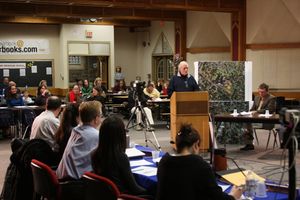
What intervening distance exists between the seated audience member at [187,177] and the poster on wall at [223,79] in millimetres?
6058

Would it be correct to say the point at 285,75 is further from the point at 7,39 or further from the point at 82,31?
the point at 7,39

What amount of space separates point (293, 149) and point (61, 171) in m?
2.15

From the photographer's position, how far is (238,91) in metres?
8.95

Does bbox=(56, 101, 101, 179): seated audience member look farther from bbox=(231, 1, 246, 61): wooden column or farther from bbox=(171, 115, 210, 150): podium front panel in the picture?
bbox=(231, 1, 246, 61): wooden column

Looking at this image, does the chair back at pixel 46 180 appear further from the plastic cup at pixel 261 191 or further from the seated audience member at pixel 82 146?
the plastic cup at pixel 261 191

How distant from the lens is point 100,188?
119 inches

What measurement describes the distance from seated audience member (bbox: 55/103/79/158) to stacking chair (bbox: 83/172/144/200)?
4.11 feet

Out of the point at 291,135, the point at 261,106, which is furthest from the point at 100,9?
the point at 291,135

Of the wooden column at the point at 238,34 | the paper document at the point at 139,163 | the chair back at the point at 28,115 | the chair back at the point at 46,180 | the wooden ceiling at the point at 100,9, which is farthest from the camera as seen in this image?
the wooden column at the point at 238,34

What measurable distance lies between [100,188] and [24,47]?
14.6 meters

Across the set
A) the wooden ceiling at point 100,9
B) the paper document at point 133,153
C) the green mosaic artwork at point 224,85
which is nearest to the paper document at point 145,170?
the paper document at point 133,153

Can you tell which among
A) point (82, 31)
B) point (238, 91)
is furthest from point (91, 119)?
point (82, 31)

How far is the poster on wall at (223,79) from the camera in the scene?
890 cm

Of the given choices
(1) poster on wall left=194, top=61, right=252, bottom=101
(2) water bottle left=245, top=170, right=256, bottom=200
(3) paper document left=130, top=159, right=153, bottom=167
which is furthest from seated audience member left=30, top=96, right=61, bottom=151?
(1) poster on wall left=194, top=61, right=252, bottom=101
